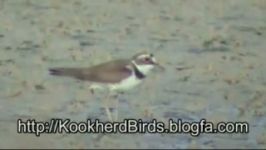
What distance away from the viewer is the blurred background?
6074 millimetres

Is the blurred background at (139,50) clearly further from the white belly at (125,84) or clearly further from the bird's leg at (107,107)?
the white belly at (125,84)

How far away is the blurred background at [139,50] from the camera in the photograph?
6074 mm

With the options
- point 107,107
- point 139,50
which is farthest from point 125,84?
point 139,50

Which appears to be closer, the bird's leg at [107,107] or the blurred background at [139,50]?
the blurred background at [139,50]

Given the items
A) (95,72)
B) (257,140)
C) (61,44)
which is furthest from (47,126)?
(61,44)

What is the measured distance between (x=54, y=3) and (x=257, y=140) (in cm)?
478

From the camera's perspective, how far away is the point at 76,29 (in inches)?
356

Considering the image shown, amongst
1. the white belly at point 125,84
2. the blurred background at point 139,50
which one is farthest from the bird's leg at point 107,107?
the white belly at point 125,84

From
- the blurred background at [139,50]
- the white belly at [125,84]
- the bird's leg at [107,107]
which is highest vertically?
the white belly at [125,84]

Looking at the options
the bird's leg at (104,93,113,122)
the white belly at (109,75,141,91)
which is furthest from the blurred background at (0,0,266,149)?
the white belly at (109,75,141,91)

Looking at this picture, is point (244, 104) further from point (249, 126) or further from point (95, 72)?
point (95, 72)

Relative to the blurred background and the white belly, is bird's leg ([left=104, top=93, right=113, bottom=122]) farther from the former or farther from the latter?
the white belly

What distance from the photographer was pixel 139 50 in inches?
324

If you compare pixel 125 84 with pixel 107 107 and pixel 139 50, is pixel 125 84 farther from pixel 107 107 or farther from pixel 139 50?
pixel 139 50
